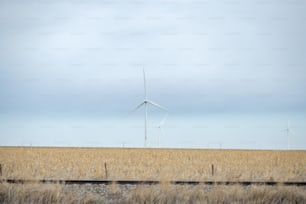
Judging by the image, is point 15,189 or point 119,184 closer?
point 15,189

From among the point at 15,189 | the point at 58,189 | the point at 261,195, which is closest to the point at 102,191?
the point at 58,189

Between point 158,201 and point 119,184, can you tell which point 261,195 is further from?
point 119,184

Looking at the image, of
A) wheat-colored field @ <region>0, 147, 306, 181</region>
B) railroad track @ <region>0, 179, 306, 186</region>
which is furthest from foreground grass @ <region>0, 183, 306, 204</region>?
wheat-colored field @ <region>0, 147, 306, 181</region>

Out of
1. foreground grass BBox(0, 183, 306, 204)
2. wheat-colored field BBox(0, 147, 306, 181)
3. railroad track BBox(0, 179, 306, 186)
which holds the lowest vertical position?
foreground grass BBox(0, 183, 306, 204)

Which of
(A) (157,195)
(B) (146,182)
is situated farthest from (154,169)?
(A) (157,195)

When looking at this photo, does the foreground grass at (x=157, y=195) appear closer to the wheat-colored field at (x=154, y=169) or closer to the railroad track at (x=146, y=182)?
the railroad track at (x=146, y=182)

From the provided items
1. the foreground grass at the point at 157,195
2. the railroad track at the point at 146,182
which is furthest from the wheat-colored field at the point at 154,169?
the foreground grass at the point at 157,195

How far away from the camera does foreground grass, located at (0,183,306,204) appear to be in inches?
562

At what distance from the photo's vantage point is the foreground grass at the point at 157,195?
46.8 ft

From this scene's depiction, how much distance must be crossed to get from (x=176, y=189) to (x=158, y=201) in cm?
118

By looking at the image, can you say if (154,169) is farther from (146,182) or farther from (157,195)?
(157,195)

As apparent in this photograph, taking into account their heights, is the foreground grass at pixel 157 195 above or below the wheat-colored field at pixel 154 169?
below

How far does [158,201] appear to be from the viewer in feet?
46.6

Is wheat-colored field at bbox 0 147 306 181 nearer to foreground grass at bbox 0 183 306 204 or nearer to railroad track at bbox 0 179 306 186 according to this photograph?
railroad track at bbox 0 179 306 186
